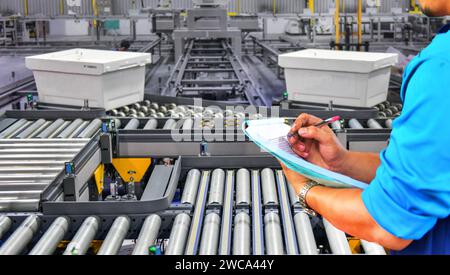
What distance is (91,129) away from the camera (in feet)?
11.1

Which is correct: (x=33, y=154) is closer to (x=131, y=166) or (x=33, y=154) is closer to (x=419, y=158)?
(x=131, y=166)

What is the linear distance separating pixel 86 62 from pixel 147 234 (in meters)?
2.43

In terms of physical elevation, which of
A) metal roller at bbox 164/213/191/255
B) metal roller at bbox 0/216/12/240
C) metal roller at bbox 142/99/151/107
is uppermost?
metal roller at bbox 142/99/151/107

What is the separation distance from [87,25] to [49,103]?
1594 cm

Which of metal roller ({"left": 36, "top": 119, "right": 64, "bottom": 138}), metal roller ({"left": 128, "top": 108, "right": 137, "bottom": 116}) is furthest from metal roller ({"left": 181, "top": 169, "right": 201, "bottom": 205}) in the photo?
metal roller ({"left": 128, "top": 108, "right": 137, "bottom": 116})

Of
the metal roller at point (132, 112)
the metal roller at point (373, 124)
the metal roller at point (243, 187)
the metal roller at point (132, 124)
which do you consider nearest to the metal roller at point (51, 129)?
the metal roller at point (132, 124)

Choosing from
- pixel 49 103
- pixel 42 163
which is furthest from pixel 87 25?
pixel 42 163

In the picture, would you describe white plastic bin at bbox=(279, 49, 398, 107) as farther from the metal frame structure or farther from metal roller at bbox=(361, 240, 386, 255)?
metal roller at bbox=(361, 240, 386, 255)

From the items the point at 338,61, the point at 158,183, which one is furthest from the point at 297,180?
the point at 338,61

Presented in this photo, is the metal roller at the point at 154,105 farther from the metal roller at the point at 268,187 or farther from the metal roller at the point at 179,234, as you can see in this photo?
the metal roller at the point at 179,234

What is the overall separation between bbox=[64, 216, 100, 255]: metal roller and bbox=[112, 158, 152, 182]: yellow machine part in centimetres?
100

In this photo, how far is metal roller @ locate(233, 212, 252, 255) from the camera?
1877 mm

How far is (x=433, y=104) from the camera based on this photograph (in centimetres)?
80
